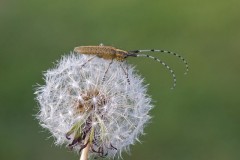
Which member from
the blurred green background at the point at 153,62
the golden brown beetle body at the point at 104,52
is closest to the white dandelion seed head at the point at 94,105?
the golden brown beetle body at the point at 104,52

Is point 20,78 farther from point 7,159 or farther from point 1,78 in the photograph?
point 7,159

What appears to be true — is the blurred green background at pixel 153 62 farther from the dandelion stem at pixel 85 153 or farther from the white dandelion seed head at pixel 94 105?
the dandelion stem at pixel 85 153

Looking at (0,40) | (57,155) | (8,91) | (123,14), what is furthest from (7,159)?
(123,14)

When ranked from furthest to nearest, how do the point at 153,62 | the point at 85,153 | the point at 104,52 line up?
1. the point at 153,62
2. the point at 104,52
3. the point at 85,153

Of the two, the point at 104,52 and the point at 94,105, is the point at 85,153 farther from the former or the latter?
the point at 104,52

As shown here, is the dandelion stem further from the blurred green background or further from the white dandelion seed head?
the blurred green background

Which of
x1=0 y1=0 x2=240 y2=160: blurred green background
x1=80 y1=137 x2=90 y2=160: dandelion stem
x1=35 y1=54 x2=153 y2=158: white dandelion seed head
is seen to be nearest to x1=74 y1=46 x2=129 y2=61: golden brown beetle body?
x1=35 y1=54 x2=153 y2=158: white dandelion seed head

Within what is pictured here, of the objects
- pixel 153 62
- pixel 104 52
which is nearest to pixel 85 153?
pixel 104 52
